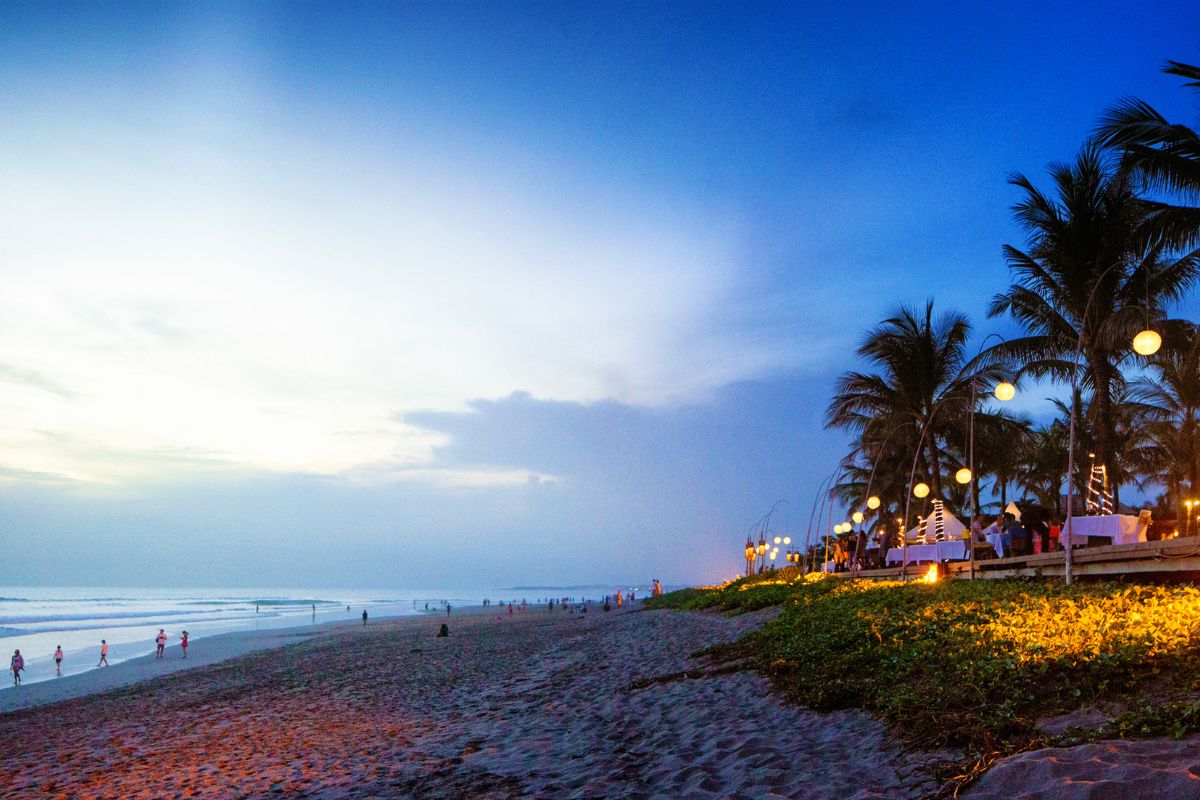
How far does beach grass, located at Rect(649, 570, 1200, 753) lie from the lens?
5340 mm

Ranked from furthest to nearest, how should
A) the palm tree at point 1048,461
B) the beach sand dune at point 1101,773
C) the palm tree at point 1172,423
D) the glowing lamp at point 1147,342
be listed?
1. the palm tree at point 1048,461
2. the palm tree at point 1172,423
3. the glowing lamp at point 1147,342
4. the beach sand dune at point 1101,773

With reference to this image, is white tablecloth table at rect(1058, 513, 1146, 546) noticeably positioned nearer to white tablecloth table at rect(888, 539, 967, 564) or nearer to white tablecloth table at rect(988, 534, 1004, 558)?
white tablecloth table at rect(988, 534, 1004, 558)

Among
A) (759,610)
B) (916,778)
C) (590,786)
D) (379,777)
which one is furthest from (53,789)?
(759,610)

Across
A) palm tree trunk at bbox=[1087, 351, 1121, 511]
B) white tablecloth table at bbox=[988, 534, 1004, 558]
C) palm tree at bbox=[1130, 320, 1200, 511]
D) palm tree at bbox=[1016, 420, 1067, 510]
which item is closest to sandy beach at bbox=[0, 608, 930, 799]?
white tablecloth table at bbox=[988, 534, 1004, 558]

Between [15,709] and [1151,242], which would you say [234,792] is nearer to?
[15,709]

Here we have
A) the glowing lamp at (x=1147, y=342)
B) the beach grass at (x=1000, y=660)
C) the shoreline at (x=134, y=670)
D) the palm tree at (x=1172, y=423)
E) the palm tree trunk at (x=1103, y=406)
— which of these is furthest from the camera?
the palm tree at (x=1172, y=423)

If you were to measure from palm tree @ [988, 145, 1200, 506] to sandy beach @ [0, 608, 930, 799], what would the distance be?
9652mm

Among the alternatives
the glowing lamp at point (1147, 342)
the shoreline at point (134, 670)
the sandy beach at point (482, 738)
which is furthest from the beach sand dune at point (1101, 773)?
the shoreline at point (134, 670)

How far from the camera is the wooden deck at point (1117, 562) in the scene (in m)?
9.77

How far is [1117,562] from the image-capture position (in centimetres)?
1137

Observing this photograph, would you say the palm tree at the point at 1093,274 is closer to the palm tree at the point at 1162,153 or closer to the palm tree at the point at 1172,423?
the palm tree at the point at 1162,153

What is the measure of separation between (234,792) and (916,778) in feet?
22.9

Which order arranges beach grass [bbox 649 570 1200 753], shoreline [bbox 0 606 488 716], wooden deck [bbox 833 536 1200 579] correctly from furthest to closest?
1. shoreline [bbox 0 606 488 716]
2. wooden deck [bbox 833 536 1200 579]
3. beach grass [bbox 649 570 1200 753]

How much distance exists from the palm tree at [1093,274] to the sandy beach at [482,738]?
965cm
